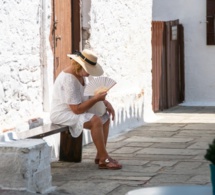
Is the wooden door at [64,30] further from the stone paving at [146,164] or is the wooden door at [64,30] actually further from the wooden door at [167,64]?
the wooden door at [167,64]

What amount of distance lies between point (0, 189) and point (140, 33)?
6.32m

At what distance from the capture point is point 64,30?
32.3 feet

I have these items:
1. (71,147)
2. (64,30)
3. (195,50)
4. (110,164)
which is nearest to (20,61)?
(71,147)

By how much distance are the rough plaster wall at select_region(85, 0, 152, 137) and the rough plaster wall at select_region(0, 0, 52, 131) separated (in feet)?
5.88

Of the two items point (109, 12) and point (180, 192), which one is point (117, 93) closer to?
point (109, 12)

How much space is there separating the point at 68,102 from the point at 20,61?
690 millimetres

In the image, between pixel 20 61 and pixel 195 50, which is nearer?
pixel 20 61

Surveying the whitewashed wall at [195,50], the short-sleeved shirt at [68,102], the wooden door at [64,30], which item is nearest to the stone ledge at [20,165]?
the short-sleeved shirt at [68,102]

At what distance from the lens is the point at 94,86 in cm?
808

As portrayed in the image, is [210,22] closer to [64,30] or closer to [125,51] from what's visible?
[125,51]

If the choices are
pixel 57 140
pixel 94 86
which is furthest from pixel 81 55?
pixel 57 140

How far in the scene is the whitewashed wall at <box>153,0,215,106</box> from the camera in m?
16.0

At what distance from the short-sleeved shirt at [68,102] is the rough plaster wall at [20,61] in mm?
363

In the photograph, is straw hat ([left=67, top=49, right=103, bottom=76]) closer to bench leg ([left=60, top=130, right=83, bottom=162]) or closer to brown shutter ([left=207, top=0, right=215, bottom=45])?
bench leg ([left=60, top=130, right=83, bottom=162])
